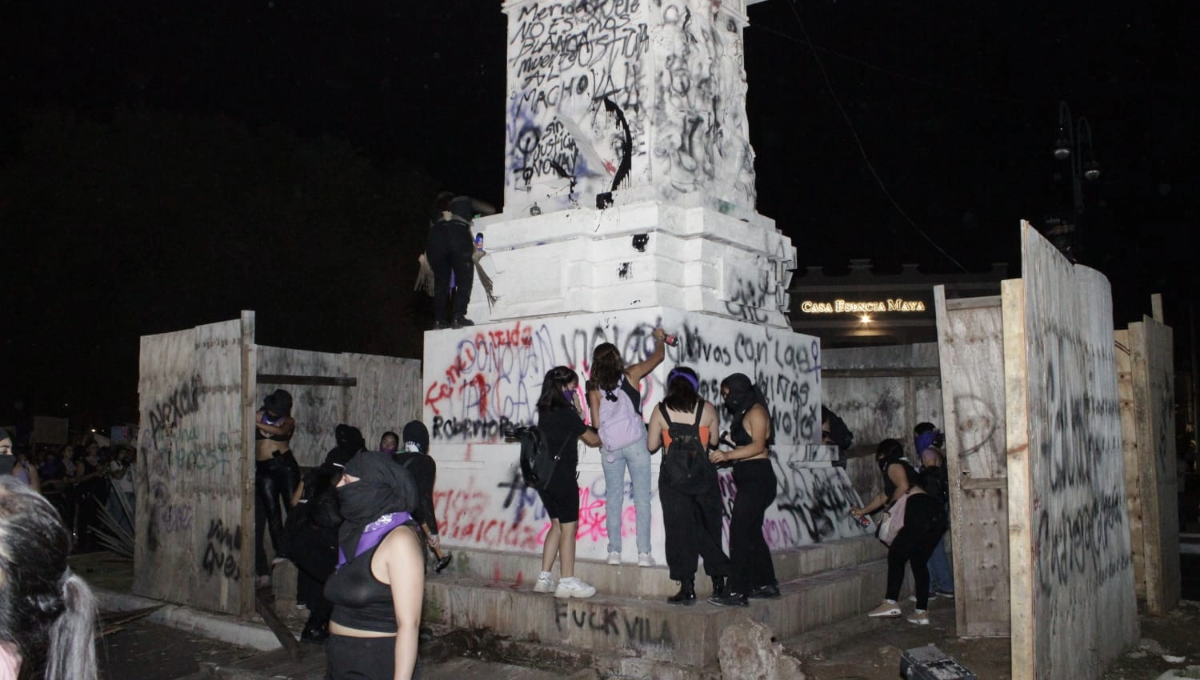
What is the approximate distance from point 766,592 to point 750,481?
0.78m

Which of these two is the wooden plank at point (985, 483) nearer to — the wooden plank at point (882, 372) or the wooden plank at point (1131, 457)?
the wooden plank at point (1131, 457)

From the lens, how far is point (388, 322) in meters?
27.7

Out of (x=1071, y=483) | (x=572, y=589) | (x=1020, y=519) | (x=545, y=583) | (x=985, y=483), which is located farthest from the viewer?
(x=985, y=483)

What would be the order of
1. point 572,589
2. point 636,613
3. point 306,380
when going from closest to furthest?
point 636,613
point 572,589
point 306,380

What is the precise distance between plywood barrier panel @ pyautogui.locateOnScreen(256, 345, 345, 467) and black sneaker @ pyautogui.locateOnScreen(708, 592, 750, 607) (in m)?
6.05

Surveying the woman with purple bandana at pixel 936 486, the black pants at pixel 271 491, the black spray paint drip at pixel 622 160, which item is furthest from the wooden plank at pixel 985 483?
the black pants at pixel 271 491

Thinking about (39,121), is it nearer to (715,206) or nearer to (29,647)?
(715,206)

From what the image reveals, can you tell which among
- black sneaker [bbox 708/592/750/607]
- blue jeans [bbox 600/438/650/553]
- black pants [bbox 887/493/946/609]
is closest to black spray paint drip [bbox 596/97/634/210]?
blue jeans [bbox 600/438/650/553]

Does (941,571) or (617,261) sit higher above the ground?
(617,261)

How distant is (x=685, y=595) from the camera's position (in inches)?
261

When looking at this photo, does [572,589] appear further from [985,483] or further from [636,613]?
[985,483]

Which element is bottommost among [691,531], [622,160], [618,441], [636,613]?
[636,613]

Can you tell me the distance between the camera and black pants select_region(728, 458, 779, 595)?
6.86 meters

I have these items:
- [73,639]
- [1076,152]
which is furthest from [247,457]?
[1076,152]
